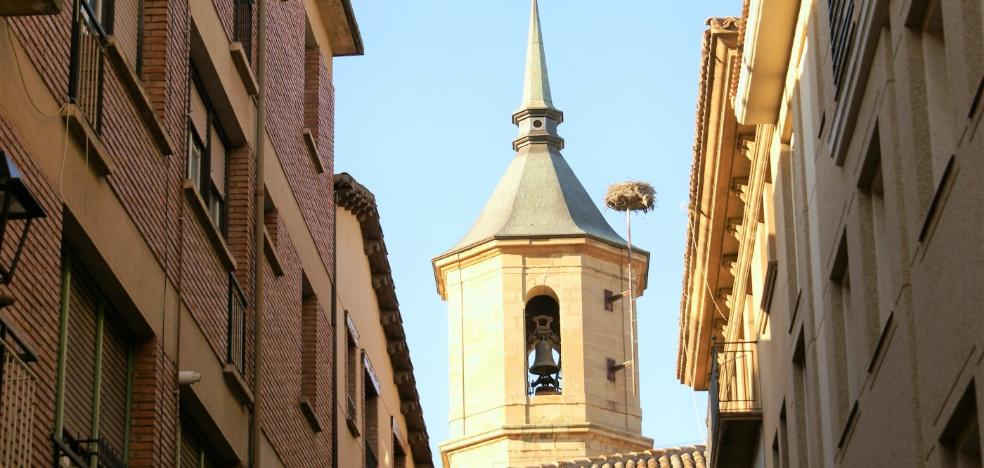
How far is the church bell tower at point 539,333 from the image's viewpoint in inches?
2196

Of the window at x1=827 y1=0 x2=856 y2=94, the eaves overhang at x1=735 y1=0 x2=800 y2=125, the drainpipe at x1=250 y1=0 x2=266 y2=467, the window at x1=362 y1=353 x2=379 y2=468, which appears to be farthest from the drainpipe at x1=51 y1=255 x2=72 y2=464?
the window at x1=362 y1=353 x2=379 y2=468

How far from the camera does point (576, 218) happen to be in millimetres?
59656

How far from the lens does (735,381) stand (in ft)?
96.0

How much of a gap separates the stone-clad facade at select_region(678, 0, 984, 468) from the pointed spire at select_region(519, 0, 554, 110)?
3609 centimetres

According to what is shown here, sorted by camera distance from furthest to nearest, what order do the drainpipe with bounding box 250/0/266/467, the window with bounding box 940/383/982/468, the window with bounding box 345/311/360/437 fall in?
the window with bounding box 345/311/360/437, the drainpipe with bounding box 250/0/266/467, the window with bounding box 940/383/982/468

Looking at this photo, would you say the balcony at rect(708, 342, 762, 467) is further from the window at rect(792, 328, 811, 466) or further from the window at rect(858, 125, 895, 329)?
the window at rect(858, 125, 895, 329)

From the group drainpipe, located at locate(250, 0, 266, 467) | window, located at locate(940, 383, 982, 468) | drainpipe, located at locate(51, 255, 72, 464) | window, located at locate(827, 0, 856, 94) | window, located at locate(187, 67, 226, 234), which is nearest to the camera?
window, located at locate(940, 383, 982, 468)

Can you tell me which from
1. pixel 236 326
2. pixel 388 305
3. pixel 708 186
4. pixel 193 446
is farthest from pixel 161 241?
pixel 388 305

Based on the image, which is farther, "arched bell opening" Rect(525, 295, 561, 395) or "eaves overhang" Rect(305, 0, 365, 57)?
"arched bell opening" Rect(525, 295, 561, 395)

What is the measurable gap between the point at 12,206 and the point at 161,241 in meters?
4.77

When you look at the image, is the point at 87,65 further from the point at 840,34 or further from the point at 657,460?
the point at 657,460

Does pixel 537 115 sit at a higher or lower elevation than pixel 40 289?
higher

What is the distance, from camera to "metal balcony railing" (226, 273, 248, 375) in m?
19.0

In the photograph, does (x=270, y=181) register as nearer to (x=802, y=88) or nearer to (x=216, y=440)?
(x=216, y=440)
